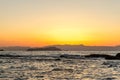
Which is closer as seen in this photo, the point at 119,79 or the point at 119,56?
the point at 119,79

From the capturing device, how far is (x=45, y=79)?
33688mm

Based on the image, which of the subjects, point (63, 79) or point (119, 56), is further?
point (119, 56)

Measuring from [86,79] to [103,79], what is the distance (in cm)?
196

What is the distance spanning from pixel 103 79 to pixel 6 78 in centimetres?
1088

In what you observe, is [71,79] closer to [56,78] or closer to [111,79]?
[56,78]

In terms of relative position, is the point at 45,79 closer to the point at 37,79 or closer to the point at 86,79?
the point at 37,79

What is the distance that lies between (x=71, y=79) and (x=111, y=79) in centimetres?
454

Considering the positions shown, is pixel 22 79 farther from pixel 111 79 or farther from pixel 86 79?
pixel 111 79

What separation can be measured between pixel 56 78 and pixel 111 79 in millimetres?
6244

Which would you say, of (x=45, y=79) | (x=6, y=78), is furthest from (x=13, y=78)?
(x=45, y=79)

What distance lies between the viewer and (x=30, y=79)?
33.3 metres

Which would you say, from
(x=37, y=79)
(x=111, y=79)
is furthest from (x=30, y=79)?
(x=111, y=79)

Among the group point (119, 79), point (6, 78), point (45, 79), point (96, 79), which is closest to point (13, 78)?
point (6, 78)

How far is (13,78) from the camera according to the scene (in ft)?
111
